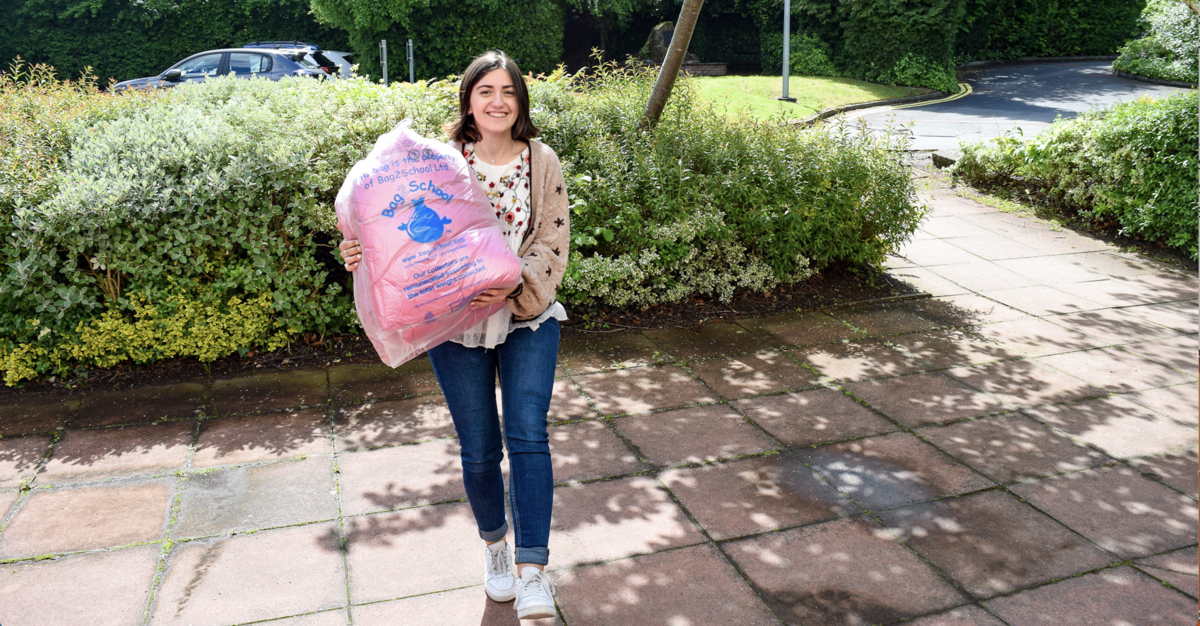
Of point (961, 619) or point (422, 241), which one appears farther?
point (961, 619)

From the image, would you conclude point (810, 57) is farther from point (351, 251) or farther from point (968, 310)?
point (351, 251)

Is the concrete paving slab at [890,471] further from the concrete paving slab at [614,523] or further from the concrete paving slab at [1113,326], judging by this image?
the concrete paving slab at [1113,326]

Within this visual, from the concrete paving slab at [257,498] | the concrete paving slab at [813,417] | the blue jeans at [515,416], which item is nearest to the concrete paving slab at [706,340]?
the concrete paving slab at [813,417]

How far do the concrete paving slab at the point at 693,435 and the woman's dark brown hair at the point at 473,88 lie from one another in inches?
70.7

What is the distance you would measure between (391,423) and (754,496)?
186cm

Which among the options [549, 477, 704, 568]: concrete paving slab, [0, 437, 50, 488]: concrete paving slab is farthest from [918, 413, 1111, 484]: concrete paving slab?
[0, 437, 50, 488]: concrete paving slab

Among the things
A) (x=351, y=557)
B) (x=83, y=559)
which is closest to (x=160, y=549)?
(x=83, y=559)

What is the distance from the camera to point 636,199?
6129 millimetres

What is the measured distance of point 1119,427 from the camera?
442cm

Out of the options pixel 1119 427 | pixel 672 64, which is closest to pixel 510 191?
pixel 1119 427

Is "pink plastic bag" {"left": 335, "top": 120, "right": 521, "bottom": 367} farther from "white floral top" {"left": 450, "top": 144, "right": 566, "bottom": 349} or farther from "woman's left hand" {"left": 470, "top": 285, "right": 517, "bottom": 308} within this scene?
"white floral top" {"left": 450, "top": 144, "right": 566, "bottom": 349}

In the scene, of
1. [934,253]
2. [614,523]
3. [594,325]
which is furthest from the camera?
[934,253]

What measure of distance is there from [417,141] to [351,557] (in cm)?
158

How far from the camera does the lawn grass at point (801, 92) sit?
17.4 metres
